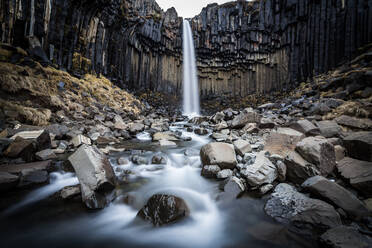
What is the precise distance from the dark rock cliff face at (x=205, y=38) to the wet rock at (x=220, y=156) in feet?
36.9

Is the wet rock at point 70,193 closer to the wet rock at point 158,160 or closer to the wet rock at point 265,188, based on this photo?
the wet rock at point 158,160

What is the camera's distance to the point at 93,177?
2352 millimetres

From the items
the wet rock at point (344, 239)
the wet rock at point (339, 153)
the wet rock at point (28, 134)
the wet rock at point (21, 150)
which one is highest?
the wet rock at point (28, 134)

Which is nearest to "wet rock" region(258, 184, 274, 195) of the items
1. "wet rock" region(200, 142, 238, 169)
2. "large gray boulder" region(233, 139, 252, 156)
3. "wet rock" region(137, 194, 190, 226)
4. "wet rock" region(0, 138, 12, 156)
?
"wet rock" region(200, 142, 238, 169)

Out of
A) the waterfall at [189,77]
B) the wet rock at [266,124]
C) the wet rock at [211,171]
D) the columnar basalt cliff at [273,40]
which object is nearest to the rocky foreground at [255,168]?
the wet rock at [211,171]

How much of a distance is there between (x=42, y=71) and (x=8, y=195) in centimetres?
788

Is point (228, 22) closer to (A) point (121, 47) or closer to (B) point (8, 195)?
(A) point (121, 47)

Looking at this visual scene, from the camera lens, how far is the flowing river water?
1.76 metres

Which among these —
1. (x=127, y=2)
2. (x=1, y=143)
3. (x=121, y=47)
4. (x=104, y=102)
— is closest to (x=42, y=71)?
(x=104, y=102)

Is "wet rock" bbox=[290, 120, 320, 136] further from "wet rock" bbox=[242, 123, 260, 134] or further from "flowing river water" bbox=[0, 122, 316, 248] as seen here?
"flowing river water" bbox=[0, 122, 316, 248]

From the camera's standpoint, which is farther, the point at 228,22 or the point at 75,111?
the point at 228,22

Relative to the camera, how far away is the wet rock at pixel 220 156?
→ 327 centimetres

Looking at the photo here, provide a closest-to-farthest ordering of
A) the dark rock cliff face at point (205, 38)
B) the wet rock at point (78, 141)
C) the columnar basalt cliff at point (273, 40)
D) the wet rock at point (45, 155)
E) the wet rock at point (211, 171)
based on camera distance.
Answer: the wet rock at point (211, 171) < the wet rock at point (45, 155) < the wet rock at point (78, 141) < the dark rock cliff face at point (205, 38) < the columnar basalt cliff at point (273, 40)

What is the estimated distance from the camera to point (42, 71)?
24.7 feet
